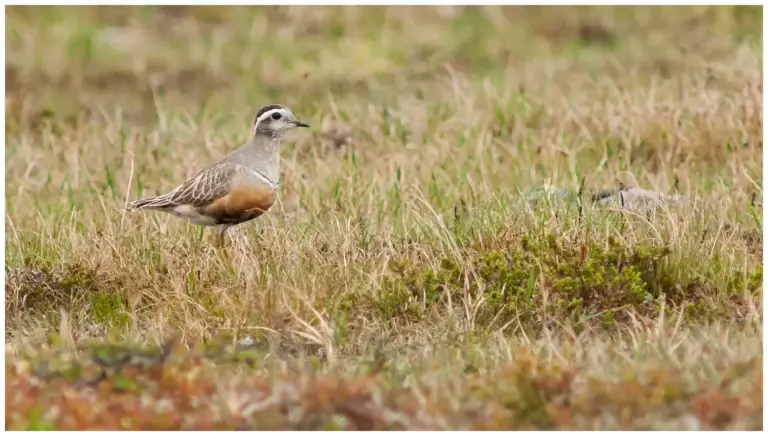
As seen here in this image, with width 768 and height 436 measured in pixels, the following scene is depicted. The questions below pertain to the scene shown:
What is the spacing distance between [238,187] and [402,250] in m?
0.99

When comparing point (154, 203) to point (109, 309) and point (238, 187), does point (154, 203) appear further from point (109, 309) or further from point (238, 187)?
point (109, 309)

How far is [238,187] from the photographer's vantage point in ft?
24.8

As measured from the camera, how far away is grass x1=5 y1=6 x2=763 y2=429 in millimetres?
5465

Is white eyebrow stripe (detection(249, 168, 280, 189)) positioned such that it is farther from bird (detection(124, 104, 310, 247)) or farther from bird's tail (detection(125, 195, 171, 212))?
bird's tail (detection(125, 195, 171, 212))

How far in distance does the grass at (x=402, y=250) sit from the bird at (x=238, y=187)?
20cm

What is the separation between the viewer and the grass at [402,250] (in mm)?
5465

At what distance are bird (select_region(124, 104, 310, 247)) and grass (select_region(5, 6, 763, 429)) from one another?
200mm

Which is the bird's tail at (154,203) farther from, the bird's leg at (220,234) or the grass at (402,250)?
the bird's leg at (220,234)

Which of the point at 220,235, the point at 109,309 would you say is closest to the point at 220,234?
the point at 220,235

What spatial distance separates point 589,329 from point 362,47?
830 cm

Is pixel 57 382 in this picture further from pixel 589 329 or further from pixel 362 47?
pixel 362 47

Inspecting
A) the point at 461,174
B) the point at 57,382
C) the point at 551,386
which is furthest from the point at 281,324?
the point at 461,174

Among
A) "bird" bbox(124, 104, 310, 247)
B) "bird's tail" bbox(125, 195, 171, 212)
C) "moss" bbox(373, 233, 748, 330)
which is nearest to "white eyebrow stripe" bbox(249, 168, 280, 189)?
"bird" bbox(124, 104, 310, 247)

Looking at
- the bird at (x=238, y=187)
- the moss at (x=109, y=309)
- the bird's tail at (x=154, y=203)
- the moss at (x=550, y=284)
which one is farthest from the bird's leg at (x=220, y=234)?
the moss at (x=550, y=284)
